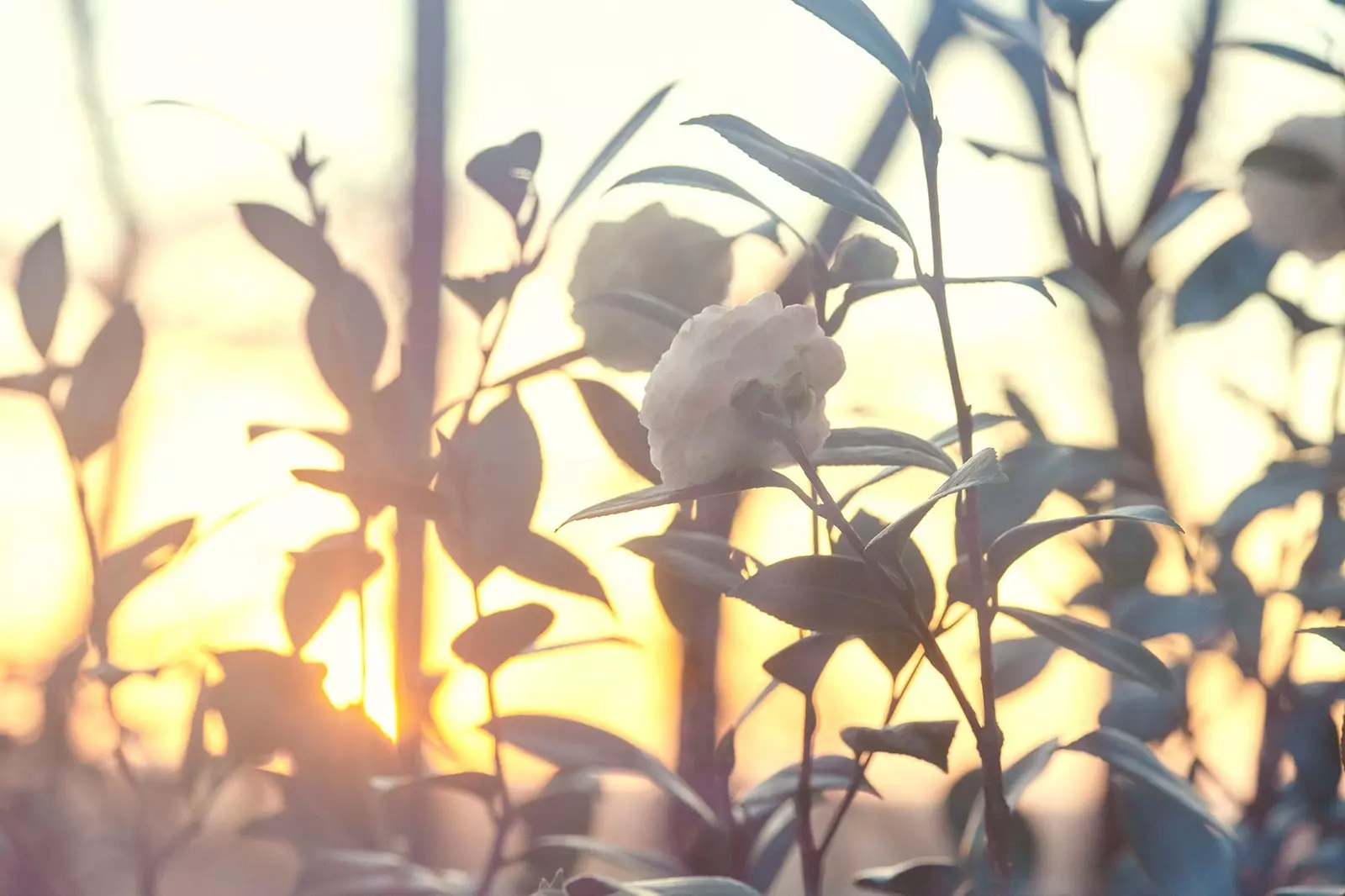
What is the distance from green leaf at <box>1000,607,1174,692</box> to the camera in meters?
0.36

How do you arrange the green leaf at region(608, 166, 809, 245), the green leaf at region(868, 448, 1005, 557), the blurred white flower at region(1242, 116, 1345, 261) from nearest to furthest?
1. the green leaf at region(868, 448, 1005, 557)
2. the green leaf at region(608, 166, 809, 245)
3. the blurred white flower at region(1242, 116, 1345, 261)

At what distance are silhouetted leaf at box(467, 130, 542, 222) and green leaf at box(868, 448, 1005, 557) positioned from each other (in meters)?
0.25

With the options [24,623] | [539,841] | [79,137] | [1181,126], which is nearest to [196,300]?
[79,137]

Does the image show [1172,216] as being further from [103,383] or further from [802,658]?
[103,383]

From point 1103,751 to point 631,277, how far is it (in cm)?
30

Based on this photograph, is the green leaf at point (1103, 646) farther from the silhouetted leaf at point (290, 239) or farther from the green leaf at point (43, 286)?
the green leaf at point (43, 286)

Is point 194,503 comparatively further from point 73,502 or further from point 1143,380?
point 1143,380

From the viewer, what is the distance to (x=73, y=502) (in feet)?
1.88

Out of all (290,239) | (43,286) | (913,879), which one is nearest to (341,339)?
(290,239)

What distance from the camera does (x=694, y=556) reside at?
1.30ft

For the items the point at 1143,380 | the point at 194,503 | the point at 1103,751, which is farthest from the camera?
the point at 1143,380

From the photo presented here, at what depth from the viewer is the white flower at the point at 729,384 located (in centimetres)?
30

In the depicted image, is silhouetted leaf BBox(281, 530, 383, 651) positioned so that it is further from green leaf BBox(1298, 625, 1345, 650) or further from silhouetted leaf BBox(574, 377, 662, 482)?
green leaf BBox(1298, 625, 1345, 650)

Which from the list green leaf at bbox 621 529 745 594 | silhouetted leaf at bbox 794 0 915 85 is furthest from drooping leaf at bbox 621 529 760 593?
silhouetted leaf at bbox 794 0 915 85
